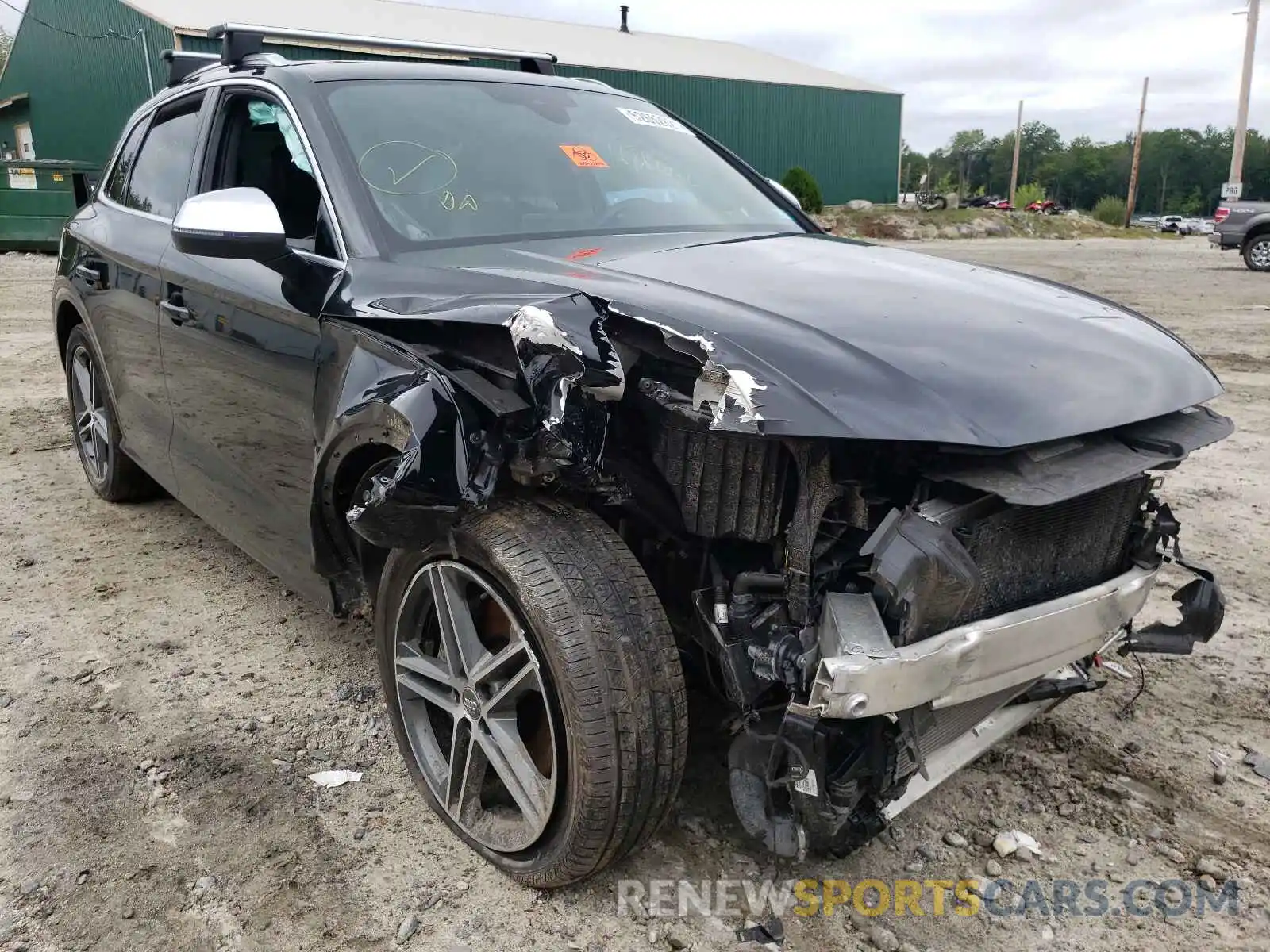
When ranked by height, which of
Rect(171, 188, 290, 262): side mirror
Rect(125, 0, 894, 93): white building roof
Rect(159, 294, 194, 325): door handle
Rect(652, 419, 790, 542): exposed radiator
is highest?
Rect(125, 0, 894, 93): white building roof

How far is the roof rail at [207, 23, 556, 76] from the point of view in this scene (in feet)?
11.3

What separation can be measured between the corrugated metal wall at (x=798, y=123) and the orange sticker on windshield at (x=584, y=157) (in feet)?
91.1

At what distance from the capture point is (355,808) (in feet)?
8.63

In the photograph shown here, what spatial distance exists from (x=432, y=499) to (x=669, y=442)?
51 centimetres

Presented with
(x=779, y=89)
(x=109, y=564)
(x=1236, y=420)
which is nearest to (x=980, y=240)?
(x=779, y=89)

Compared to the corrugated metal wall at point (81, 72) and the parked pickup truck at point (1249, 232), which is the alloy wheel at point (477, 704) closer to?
the parked pickup truck at point (1249, 232)

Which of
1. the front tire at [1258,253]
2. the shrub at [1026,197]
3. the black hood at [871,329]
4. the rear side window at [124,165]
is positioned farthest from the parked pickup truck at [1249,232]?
the shrub at [1026,197]

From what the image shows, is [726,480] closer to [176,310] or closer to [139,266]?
[176,310]

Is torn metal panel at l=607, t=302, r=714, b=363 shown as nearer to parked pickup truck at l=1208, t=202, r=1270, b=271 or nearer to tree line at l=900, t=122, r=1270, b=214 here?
parked pickup truck at l=1208, t=202, r=1270, b=271

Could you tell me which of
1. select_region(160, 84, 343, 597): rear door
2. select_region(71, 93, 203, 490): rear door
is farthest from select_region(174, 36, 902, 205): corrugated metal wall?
select_region(160, 84, 343, 597): rear door

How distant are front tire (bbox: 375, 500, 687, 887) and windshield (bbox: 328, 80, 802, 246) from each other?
0.95 meters

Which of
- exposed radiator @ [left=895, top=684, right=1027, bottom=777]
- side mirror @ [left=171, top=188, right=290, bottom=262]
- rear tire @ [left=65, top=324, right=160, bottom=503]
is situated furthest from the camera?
rear tire @ [left=65, top=324, right=160, bottom=503]

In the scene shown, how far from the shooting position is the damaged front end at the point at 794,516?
1.87 m

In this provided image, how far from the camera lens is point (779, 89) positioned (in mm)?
35062
